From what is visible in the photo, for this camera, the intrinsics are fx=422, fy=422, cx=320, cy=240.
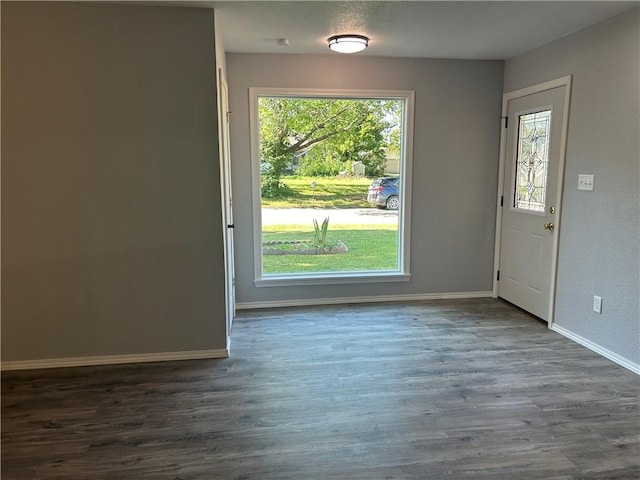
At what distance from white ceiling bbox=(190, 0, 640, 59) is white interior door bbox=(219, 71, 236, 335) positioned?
472 mm

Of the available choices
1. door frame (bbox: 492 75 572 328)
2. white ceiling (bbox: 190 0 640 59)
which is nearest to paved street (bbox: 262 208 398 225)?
door frame (bbox: 492 75 572 328)

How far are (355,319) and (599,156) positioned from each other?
2.29 meters

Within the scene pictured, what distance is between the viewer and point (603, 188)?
3.03 m

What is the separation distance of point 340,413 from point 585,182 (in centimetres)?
248

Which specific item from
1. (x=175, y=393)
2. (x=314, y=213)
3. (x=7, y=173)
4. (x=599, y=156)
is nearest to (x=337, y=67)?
(x=314, y=213)

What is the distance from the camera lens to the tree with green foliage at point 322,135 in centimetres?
404

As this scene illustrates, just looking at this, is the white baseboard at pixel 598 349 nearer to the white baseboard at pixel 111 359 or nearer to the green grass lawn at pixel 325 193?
the green grass lawn at pixel 325 193

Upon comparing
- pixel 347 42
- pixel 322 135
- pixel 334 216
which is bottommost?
pixel 334 216

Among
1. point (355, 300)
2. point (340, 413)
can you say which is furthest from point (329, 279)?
point (340, 413)

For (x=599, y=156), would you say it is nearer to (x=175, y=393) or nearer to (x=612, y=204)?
(x=612, y=204)

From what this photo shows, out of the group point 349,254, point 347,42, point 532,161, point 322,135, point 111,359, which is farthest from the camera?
point 349,254

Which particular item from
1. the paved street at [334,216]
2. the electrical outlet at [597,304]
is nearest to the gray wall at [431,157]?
the paved street at [334,216]

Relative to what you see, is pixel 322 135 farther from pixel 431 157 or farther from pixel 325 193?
pixel 431 157

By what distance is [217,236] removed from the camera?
297 centimetres
